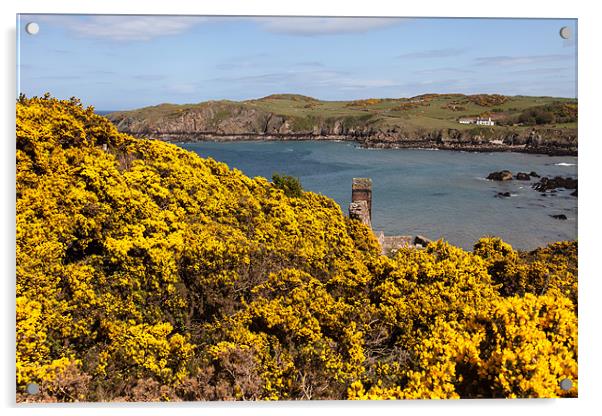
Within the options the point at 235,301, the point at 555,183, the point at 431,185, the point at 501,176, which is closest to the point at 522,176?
the point at 501,176

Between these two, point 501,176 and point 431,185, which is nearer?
point 501,176

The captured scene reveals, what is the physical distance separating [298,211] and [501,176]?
289 centimetres

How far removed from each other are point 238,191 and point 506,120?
4.08 meters

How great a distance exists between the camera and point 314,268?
7.25 metres

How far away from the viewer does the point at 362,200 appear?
757cm

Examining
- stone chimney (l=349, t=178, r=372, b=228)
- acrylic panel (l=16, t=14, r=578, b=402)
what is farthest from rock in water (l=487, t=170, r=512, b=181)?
stone chimney (l=349, t=178, r=372, b=228)

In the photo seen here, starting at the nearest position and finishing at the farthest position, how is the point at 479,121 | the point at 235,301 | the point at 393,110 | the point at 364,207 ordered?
the point at 235,301, the point at 364,207, the point at 479,121, the point at 393,110

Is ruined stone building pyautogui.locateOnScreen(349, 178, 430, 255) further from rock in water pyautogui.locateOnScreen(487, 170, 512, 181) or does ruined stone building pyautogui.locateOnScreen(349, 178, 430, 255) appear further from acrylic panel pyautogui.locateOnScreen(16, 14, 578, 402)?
rock in water pyautogui.locateOnScreen(487, 170, 512, 181)

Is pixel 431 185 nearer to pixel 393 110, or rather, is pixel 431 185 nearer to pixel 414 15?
pixel 393 110

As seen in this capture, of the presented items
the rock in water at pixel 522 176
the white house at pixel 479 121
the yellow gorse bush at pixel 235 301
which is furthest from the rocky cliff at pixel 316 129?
the yellow gorse bush at pixel 235 301
